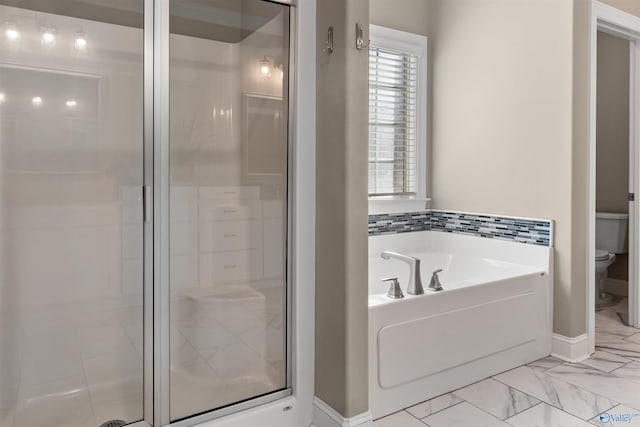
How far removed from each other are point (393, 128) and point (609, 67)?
2.50m

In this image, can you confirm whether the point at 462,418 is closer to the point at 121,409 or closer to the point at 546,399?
the point at 546,399

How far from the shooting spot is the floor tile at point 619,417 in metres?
2.23

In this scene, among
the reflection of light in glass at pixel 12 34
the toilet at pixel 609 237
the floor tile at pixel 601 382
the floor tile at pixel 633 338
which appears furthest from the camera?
the toilet at pixel 609 237

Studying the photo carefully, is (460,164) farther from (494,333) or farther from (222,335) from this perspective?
(222,335)

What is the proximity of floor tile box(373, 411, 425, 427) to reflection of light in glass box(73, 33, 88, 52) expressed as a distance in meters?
1.97

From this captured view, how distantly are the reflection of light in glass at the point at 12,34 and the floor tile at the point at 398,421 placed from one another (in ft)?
6.87

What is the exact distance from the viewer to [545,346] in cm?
306

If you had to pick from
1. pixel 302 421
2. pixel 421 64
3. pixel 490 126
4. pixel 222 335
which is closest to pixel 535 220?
pixel 490 126

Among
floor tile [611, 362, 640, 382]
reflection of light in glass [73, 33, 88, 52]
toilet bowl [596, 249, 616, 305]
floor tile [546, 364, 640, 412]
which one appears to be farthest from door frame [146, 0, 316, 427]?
toilet bowl [596, 249, 616, 305]

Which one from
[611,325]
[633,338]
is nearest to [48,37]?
[633,338]

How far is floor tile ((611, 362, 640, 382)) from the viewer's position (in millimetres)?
2750

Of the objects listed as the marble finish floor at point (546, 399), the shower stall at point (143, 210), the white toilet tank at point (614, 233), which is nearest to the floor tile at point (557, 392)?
the marble finish floor at point (546, 399)

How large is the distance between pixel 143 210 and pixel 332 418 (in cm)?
117

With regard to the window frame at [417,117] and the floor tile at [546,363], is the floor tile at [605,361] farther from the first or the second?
the window frame at [417,117]
